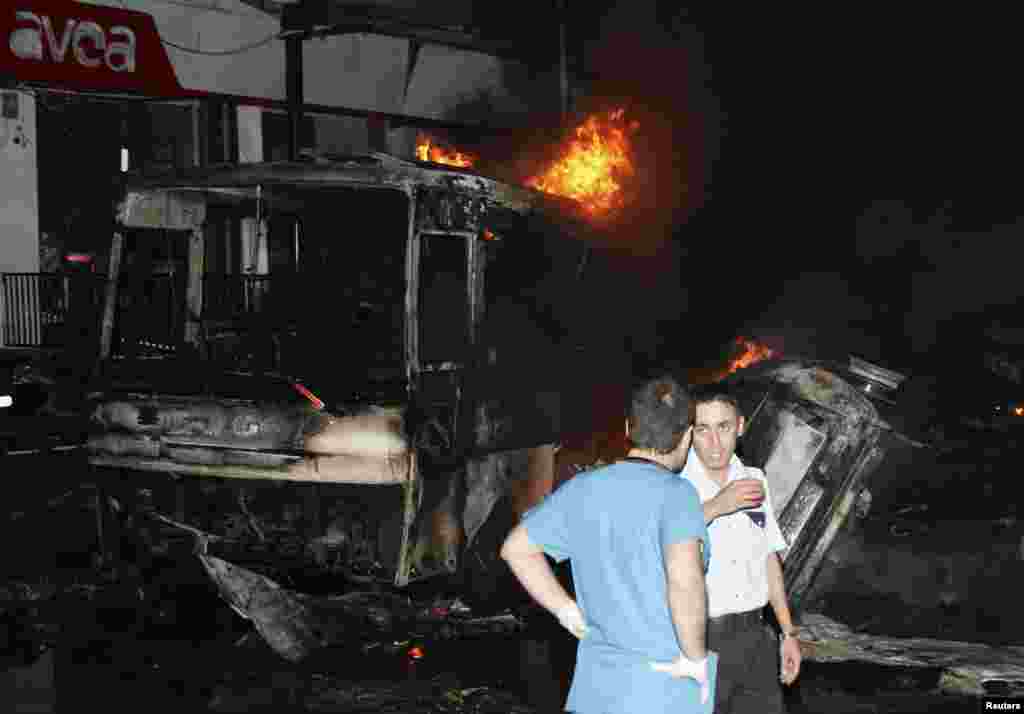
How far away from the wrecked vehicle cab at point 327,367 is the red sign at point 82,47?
9.64 metres

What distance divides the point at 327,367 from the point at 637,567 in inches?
152

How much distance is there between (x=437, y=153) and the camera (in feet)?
70.7

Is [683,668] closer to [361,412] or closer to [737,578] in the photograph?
[737,578]

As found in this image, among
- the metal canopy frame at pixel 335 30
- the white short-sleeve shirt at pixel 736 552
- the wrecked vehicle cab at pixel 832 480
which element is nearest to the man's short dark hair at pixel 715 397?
the white short-sleeve shirt at pixel 736 552

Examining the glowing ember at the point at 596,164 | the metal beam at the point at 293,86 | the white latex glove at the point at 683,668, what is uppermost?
the metal beam at the point at 293,86

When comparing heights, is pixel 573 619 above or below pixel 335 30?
below

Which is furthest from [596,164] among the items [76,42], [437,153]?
[76,42]

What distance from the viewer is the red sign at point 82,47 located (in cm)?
1549

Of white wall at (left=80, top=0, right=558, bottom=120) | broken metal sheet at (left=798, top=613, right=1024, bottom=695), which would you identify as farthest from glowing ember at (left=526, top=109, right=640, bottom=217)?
broken metal sheet at (left=798, top=613, right=1024, bottom=695)

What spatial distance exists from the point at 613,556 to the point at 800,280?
16.6 m

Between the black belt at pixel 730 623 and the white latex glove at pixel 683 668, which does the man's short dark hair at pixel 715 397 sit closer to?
the black belt at pixel 730 623

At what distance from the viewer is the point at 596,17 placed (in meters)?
22.1

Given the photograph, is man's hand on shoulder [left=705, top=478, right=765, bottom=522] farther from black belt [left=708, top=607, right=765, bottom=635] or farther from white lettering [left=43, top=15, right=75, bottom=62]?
white lettering [left=43, top=15, right=75, bottom=62]

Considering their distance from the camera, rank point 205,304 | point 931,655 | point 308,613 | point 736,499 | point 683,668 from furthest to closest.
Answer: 1. point 205,304
2. point 308,613
3. point 931,655
4. point 736,499
5. point 683,668
